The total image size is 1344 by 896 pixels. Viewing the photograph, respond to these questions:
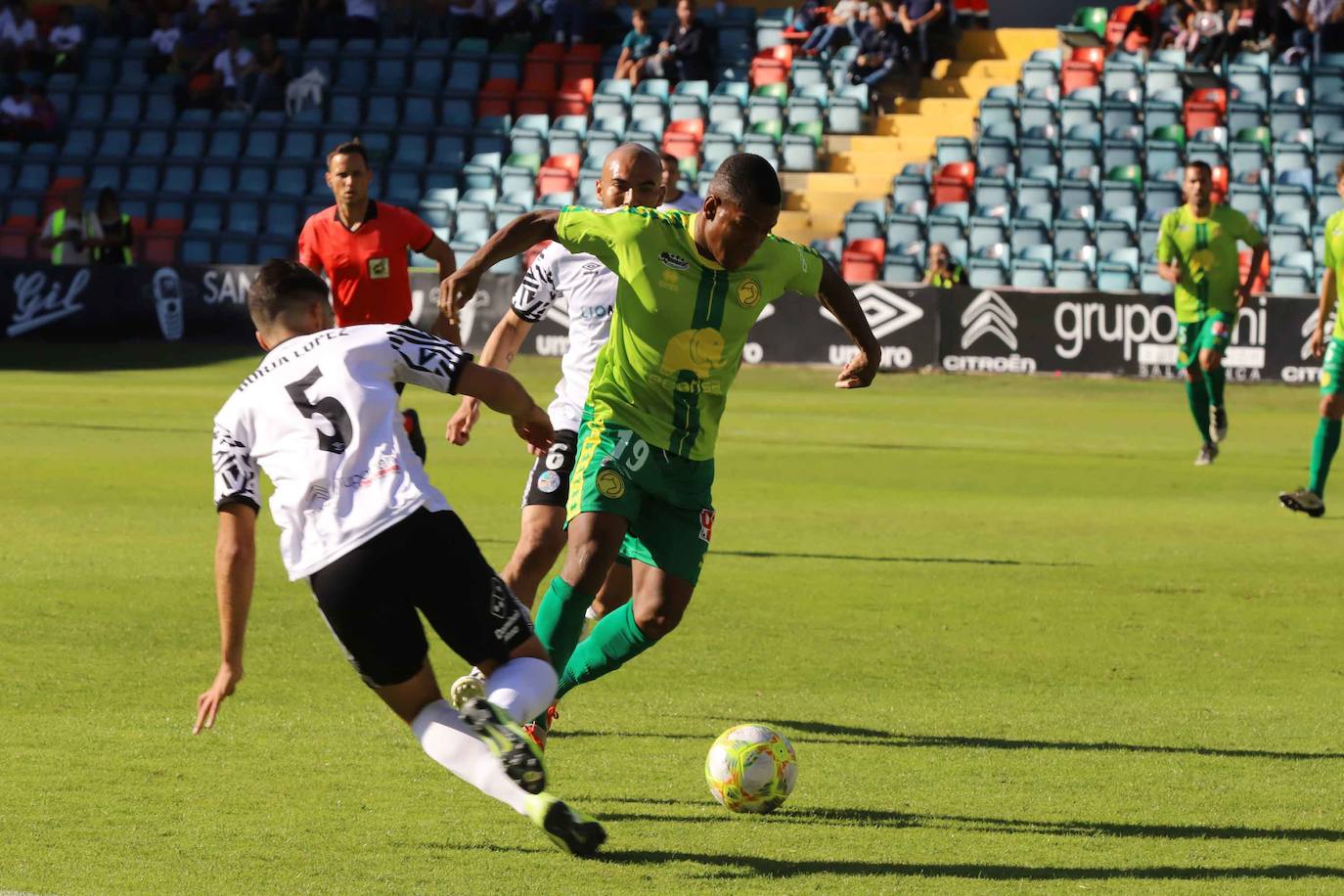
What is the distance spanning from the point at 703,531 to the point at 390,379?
5.00 ft

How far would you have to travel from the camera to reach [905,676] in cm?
812

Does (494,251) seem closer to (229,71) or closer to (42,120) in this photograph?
(229,71)

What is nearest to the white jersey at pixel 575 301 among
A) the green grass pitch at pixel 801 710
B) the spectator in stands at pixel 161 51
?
the green grass pitch at pixel 801 710

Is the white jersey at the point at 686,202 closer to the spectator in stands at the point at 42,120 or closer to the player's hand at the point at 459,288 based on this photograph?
the player's hand at the point at 459,288

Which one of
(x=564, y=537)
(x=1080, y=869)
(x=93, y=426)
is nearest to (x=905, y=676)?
(x=564, y=537)

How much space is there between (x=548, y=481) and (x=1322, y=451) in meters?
7.88

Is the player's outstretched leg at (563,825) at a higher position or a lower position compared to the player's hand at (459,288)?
lower

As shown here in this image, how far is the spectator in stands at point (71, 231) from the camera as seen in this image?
28.4m

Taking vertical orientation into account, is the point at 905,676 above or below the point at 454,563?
below

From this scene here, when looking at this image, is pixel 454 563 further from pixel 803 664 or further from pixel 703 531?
pixel 803 664

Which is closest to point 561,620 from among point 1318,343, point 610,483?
point 610,483

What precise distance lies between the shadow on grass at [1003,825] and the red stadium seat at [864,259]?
22.4m

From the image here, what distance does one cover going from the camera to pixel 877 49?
31047mm

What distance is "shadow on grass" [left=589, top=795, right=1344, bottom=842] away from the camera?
555 centimetres
